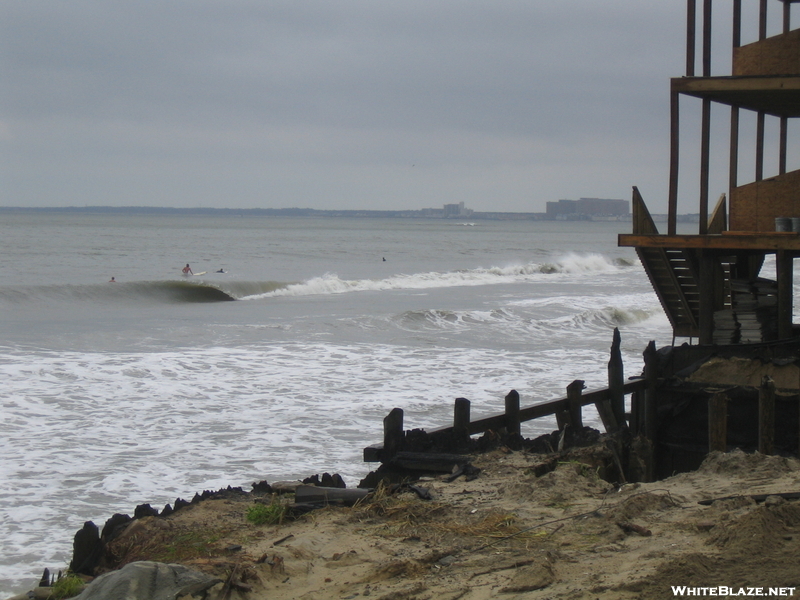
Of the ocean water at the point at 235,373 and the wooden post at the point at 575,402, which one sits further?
the ocean water at the point at 235,373

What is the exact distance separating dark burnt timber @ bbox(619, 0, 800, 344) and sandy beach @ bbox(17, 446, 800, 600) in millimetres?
4272

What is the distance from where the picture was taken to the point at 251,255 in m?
78.7

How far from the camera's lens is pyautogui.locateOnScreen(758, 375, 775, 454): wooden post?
8.88 m

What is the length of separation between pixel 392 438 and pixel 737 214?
641cm

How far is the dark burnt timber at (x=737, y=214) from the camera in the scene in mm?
11469

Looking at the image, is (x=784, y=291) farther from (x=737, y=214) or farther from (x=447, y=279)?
(x=447, y=279)

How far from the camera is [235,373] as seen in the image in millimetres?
19516

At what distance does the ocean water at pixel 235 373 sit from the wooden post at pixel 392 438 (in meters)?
3.31

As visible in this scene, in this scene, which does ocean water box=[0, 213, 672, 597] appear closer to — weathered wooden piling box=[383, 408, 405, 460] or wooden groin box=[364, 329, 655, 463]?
wooden groin box=[364, 329, 655, 463]

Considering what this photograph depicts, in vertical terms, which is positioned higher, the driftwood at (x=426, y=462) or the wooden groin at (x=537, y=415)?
the wooden groin at (x=537, y=415)

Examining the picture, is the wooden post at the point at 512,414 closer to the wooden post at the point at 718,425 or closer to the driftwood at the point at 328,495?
the wooden post at the point at 718,425

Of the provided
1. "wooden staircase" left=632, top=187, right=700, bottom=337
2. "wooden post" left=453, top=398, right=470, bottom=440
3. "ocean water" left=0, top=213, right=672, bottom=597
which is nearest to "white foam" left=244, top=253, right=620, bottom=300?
"ocean water" left=0, top=213, right=672, bottom=597

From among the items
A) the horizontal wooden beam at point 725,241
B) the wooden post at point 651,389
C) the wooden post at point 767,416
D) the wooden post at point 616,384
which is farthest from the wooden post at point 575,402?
the horizontal wooden beam at point 725,241

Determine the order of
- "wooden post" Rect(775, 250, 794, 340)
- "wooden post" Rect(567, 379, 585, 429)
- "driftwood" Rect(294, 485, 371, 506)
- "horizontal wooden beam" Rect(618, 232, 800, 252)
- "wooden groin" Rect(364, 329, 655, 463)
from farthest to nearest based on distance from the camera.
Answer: "wooden post" Rect(775, 250, 794, 340)
"horizontal wooden beam" Rect(618, 232, 800, 252)
"wooden post" Rect(567, 379, 585, 429)
"wooden groin" Rect(364, 329, 655, 463)
"driftwood" Rect(294, 485, 371, 506)
